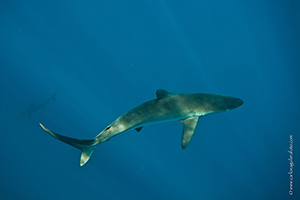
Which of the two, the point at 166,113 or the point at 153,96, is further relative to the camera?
the point at 153,96

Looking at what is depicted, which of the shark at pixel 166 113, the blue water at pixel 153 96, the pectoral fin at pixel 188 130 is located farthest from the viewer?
the blue water at pixel 153 96

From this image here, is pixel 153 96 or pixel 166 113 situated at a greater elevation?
pixel 153 96

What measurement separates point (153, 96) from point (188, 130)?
54.1 ft

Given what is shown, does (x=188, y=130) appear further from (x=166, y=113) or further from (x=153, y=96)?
→ (x=153, y=96)

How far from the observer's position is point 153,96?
20.8m

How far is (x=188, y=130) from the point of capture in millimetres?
4359

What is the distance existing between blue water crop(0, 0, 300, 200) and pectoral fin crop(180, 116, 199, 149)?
12295 millimetres

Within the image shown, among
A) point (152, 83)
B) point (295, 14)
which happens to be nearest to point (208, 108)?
point (295, 14)

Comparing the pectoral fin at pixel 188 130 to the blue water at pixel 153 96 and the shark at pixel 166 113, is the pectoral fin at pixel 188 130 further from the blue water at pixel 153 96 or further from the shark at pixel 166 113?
the blue water at pixel 153 96

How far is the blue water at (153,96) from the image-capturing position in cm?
1789

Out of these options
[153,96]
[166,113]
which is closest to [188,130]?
[166,113]

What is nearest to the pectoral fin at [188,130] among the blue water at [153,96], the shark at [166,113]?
the shark at [166,113]

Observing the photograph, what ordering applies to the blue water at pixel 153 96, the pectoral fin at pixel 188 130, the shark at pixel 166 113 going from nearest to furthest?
the shark at pixel 166 113 → the pectoral fin at pixel 188 130 → the blue water at pixel 153 96

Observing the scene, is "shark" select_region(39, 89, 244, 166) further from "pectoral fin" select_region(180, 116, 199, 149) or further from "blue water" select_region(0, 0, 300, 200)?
"blue water" select_region(0, 0, 300, 200)
